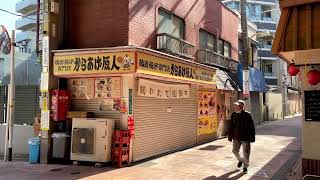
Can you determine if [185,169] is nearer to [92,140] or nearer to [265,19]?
[92,140]

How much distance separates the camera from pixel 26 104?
50.0 feet

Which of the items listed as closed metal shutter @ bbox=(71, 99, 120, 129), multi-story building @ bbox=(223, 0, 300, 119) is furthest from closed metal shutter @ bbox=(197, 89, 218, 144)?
multi-story building @ bbox=(223, 0, 300, 119)

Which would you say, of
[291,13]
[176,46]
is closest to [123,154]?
[176,46]

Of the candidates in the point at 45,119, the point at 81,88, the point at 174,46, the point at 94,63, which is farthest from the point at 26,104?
the point at 174,46

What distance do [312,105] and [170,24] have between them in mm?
8751

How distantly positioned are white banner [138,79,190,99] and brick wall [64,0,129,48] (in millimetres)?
1604

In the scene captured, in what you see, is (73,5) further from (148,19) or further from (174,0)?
(174,0)

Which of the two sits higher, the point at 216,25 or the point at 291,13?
the point at 216,25

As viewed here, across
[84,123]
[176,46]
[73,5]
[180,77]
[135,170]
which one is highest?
[73,5]

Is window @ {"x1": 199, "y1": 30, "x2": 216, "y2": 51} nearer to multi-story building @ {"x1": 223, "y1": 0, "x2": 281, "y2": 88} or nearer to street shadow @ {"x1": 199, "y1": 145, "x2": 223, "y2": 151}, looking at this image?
street shadow @ {"x1": 199, "y1": 145, "x2": 223, "y2": 151}

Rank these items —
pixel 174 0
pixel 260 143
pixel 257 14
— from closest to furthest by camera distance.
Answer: pixel 174 0
pixel 260 143
pixel 257 14

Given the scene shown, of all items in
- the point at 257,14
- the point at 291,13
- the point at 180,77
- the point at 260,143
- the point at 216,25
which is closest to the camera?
the point at 291,13

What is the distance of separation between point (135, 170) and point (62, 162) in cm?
281

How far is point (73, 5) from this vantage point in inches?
549
